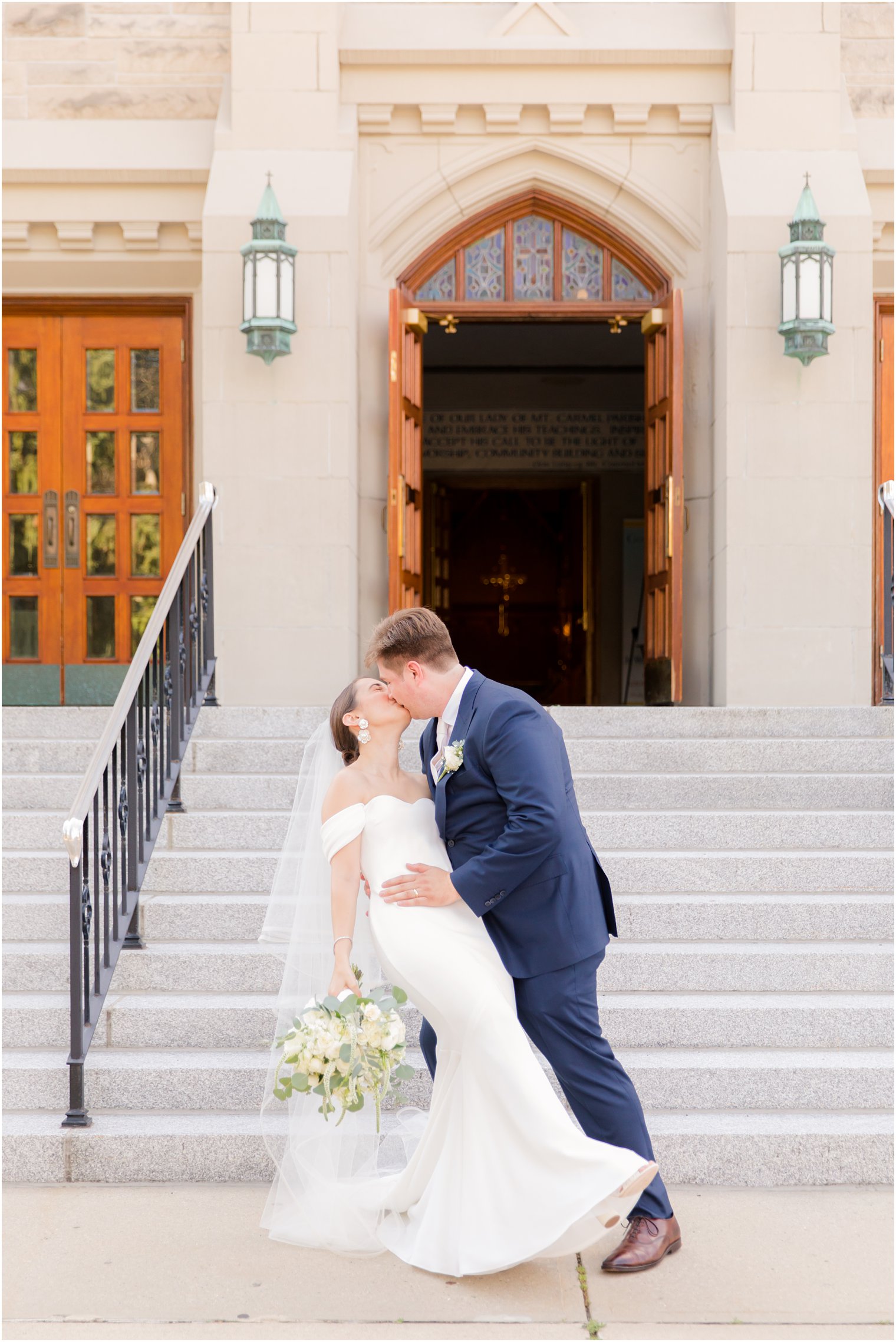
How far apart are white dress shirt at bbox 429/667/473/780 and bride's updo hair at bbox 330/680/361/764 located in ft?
0.88

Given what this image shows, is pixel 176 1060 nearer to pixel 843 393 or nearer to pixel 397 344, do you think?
pixel 397 344

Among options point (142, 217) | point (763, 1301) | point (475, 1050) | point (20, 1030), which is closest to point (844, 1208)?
point (763, 1301)

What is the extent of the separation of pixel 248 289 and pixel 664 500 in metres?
3.04

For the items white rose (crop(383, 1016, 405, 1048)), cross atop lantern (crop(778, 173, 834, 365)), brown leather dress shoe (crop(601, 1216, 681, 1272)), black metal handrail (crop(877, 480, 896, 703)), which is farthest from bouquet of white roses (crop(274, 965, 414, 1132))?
cross atop lantern (crop(778, 173, 834, 365))

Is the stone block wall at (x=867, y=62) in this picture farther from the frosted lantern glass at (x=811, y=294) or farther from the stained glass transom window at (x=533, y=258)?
the stained glass transom window at (x=533, y=258)

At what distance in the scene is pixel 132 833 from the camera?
16.1 ft

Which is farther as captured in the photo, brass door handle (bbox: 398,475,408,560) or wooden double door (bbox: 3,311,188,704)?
wooden double door (bbox: 3,311,188,704)

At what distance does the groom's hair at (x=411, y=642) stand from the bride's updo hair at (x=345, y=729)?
0.18 meters

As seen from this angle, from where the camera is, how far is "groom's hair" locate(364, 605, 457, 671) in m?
3.46

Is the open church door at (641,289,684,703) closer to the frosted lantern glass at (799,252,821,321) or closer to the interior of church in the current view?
the frosted lantern glass at (799,252,821,321)

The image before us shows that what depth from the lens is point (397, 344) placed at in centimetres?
820

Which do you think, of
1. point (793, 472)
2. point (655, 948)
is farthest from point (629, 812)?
point (793, 472)

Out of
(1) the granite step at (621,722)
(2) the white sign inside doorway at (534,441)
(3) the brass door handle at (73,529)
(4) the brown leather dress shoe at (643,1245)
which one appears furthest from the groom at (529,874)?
(2) the white sign inside doorway at (534,441)

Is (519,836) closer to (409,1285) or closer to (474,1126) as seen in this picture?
(474,1126)
